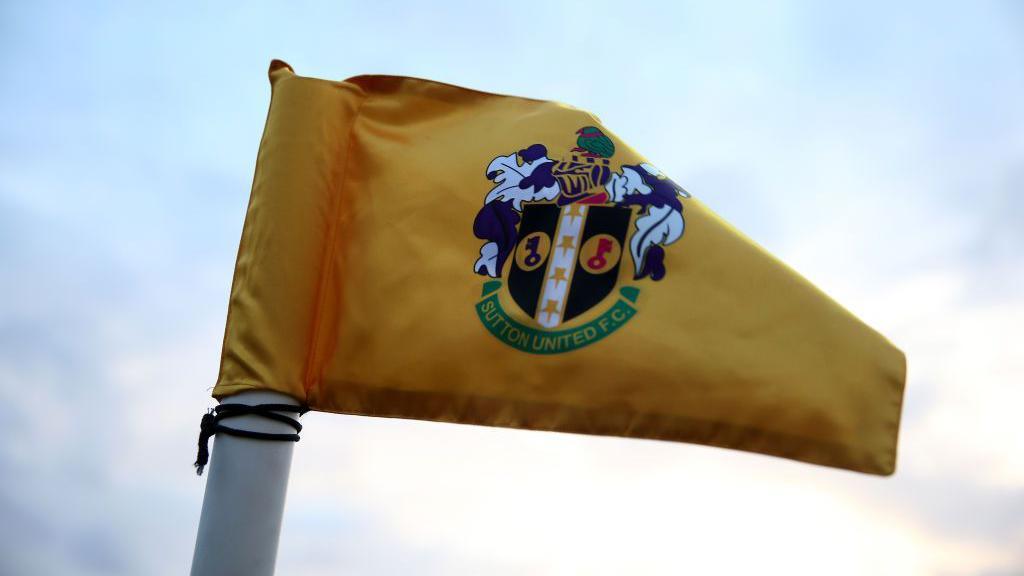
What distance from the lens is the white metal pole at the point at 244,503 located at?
3.56 metres

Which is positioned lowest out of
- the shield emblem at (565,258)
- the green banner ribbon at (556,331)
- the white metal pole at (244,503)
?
the white metal pole at (244,503)

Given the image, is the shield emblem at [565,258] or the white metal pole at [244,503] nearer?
the white metal pole at [244,503]

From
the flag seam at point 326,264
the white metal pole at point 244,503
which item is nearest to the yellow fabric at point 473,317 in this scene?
the flag seam at point 326,264

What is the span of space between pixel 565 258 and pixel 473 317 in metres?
0.43

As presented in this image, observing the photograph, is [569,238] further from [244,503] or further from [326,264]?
[244,503]

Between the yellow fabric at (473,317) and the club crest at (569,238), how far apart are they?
24 millimetres

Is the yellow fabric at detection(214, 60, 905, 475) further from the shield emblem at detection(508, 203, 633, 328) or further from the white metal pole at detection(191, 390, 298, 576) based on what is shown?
the white metal pole at detection(191, 390, 298, 576)

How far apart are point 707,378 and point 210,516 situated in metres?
1.87

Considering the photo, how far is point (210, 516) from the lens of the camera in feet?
11.9

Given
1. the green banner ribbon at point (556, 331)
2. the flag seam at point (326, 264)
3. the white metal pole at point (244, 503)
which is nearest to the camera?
the white metal pole at point (244, 503)

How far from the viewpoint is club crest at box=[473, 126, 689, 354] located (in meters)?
3.84

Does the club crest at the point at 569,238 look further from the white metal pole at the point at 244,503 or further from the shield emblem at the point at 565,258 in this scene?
the white metal pole at the point at 244,503

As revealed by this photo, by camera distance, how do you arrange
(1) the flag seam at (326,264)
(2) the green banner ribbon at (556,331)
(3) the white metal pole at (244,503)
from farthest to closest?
(1) the flag seam at (326,264), (2) the green banner ribbon at (556,331), (3) the white metal pole at (244,503)

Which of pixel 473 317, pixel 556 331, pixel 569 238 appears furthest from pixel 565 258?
pixel 473 317
